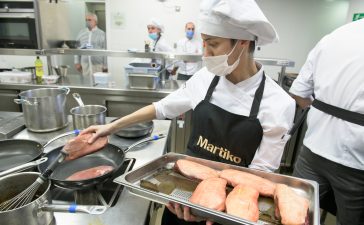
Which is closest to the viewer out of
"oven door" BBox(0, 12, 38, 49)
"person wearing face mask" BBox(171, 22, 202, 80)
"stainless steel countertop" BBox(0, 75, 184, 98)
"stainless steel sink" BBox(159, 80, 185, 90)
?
"stainless steel countertop" BBox(0, 75, 184, 98)

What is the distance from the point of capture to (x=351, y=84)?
127cm

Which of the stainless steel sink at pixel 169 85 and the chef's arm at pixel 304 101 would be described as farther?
the stainless steel sink at pixel 169 85

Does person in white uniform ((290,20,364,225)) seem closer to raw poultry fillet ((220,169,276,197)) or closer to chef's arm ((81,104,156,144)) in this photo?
raw poultry fillet ((220,169,276,197))

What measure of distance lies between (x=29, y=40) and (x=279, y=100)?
2.89 meters

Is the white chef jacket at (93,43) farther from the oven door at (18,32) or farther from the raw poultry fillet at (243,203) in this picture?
the raw poultry fillet at (243,203)

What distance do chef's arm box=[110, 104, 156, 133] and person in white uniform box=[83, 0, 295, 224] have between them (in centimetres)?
5

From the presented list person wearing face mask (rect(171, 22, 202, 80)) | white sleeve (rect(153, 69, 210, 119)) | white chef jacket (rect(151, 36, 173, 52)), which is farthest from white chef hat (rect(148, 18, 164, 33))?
white sleeve (rect(153, 69, 210, 119))

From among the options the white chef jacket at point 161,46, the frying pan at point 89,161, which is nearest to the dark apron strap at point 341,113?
the frying pan at point 89,161

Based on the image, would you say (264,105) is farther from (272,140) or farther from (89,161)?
(89,161)

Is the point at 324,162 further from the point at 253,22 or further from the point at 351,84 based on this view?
the point at 253,22

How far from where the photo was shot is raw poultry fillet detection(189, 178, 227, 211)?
76cm

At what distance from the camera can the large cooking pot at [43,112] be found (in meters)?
1.40

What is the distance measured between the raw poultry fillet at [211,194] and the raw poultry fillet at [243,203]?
0.02 m

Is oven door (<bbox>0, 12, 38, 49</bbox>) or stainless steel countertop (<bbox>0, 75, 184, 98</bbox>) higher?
oven door (<bbox>0, 12, 38, 49</bbox>)
